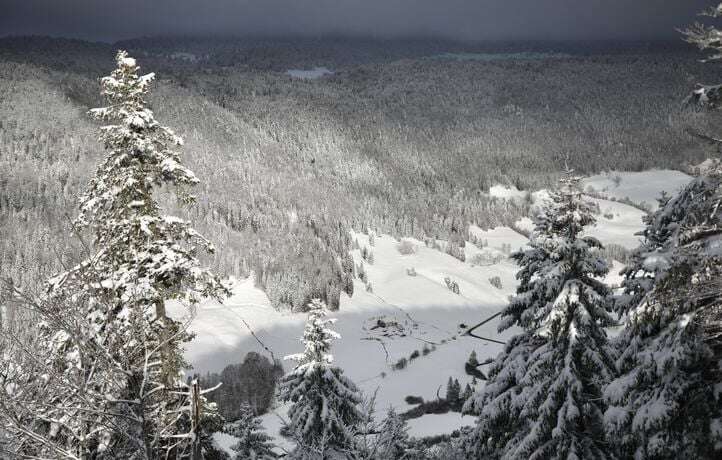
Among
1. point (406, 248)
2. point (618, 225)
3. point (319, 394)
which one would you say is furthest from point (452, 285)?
point (319, 394)

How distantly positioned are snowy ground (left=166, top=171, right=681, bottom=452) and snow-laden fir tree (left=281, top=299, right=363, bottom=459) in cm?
2768

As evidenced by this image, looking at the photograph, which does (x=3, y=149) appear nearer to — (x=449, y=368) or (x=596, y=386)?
(x=449, y=368)

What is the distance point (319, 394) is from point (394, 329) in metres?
67.8

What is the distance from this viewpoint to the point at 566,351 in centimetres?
1280

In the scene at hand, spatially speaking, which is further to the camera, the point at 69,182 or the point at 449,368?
the point at 69,182

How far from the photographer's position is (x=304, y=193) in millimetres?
147875

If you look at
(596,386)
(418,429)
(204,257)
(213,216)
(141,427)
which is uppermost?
(213,216)

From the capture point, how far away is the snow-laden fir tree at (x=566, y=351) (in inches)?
489

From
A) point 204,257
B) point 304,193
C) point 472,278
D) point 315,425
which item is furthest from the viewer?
point 304,193

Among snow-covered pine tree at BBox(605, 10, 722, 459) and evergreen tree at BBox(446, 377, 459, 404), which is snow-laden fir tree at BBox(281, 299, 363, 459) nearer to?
snow-covered pine tree at BBox(605, 10, 722, 459)

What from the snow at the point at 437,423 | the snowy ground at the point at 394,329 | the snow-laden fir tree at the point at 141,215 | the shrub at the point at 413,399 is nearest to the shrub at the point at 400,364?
the snowy ground at the point at 394,329

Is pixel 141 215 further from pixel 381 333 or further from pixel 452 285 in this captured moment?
pixel 452 285

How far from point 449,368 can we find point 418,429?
61.2 ft

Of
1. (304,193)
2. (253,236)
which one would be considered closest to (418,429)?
(253,236)
